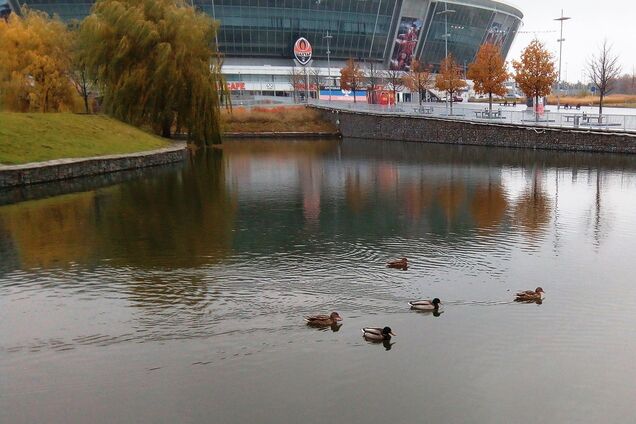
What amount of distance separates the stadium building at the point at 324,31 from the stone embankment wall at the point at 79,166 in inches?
2368

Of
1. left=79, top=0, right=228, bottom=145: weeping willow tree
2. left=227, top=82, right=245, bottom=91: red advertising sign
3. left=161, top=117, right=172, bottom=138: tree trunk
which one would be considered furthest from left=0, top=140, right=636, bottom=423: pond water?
left=227, top=82, right=245, bottom=91: red advertising sign

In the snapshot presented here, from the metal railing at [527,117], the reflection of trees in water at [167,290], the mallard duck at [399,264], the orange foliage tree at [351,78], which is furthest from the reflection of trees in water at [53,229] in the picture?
the orange foliage tree at [351,78]

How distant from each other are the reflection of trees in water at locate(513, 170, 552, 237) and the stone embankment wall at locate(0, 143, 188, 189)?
26258 millimetres

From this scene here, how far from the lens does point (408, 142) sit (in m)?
64.8

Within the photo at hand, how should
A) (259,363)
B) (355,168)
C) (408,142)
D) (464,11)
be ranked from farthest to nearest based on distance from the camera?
(464,11)
(408,142)
(355,168)
(259,363)

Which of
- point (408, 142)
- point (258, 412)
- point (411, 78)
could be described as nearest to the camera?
point (258, 412)

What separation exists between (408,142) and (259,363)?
180 ft

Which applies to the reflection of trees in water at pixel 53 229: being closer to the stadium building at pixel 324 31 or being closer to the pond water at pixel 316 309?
the pond water at pixel 316 309

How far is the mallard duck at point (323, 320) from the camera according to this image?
13.6 meters

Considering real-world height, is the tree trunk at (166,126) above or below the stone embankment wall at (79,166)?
above

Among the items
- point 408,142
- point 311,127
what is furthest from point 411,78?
point 408,142

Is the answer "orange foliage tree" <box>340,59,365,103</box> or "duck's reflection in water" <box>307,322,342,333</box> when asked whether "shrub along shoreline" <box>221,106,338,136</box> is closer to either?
"orange foliage tree" <box>340,59,365,103</box>

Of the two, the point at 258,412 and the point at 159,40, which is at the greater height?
the point at 159,40

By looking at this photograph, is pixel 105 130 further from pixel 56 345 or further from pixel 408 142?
pixel 56 345
